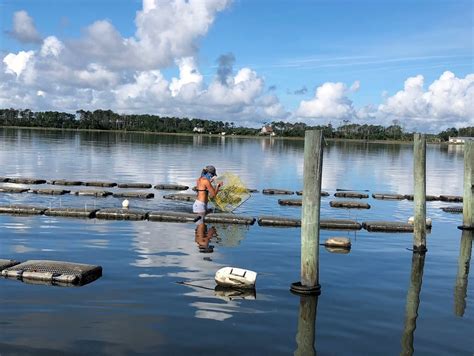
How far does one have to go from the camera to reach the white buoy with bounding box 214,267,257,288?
422 inches

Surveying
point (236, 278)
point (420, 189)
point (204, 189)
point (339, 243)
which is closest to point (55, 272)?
point (236, 278)

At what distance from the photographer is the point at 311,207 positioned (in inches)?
413

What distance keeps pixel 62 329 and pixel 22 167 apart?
34163 mm

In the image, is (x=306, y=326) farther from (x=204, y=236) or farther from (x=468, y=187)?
(x=468, y=187)

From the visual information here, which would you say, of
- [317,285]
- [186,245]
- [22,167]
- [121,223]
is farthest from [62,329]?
[22,167]

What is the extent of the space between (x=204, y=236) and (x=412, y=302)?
7.17 m

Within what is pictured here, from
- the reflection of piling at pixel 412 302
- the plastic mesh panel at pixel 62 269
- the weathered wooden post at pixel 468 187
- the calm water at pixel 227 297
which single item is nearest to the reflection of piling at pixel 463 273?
the calm water at pixel 227 297

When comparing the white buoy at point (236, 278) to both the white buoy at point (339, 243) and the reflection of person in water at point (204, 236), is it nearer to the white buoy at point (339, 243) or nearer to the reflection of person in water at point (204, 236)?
the reflection of person in water at point (204, 236)

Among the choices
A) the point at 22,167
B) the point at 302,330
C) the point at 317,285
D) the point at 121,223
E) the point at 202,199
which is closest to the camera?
the point at 302,330

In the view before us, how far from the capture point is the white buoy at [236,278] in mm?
10727

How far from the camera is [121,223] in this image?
1784cm

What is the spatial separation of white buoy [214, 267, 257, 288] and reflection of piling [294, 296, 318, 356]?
106cm

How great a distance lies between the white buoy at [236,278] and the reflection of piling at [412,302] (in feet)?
9.88

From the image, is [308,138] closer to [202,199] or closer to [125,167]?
[202,199]
